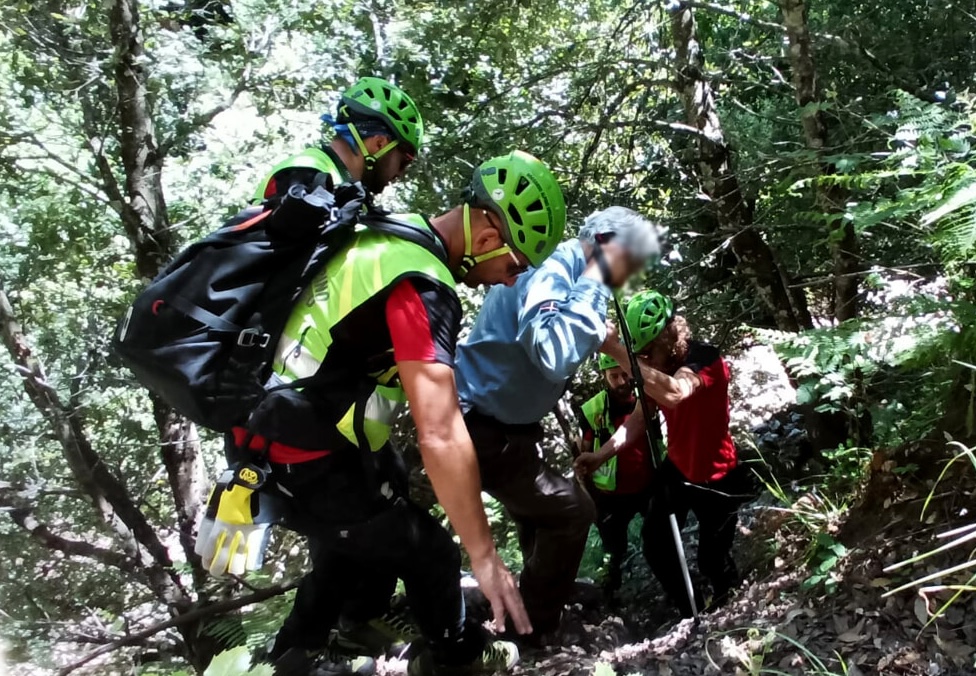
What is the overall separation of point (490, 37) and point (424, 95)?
804 mm

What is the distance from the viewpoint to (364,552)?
10.4 feet

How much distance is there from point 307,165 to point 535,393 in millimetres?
1541

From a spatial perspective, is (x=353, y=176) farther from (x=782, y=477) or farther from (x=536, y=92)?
(x=782, y=477)

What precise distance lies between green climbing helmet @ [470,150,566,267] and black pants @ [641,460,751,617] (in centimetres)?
240

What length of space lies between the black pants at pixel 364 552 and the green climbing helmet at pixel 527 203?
3.49 feet

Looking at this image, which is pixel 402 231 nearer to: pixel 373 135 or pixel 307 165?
pixel 307 165

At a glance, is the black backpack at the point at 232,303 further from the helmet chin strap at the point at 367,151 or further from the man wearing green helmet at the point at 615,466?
the man wearing green helmet at the point at 615,466

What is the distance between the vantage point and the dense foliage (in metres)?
5.00

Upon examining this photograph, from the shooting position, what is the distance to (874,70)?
4852 millimetres

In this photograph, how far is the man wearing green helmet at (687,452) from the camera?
398 centimetres

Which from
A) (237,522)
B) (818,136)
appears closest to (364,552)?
(237,522)

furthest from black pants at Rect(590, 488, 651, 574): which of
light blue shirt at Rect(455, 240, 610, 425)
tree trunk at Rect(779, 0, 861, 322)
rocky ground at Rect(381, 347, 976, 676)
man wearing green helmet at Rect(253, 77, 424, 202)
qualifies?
man wearing green helmet at Rect(253, 77, 424, 202)

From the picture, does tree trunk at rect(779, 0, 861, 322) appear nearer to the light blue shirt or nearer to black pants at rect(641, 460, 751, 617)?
black pants at rect(641, 460, 751, 617)

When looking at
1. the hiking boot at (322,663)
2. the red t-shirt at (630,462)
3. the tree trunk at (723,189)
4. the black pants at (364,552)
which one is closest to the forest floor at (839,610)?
the hiking boot at (322,663)
